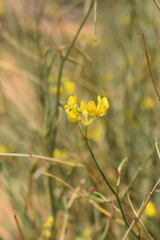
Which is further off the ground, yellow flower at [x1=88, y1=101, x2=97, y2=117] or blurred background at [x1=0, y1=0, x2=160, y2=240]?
yellow flower at [x1=88, y1=101, x2=97, y2=117]

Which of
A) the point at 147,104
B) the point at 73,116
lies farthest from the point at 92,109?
the point at 147,104

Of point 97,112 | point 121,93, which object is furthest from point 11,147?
point 97,112

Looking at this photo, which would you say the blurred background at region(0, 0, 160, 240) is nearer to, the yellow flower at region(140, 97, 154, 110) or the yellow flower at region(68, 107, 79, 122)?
the yellow flower at region(140, 97, 154, 110)

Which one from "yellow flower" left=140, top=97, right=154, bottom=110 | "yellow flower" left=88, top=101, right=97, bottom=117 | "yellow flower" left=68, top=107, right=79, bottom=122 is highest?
"yellow flower" left=68, top=107, right=79, bottom=122

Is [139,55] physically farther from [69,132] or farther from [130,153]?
[130,153]

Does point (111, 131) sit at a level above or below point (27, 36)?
below

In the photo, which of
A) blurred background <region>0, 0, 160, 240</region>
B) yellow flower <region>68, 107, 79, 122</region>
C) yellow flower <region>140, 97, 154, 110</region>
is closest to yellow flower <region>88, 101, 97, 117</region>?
yellow flower <region>68, 107, 79, 122</region>

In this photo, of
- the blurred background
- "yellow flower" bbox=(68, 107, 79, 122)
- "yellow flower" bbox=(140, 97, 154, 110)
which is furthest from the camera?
"yellow flower" bbox=(140, 97, 154, 110)

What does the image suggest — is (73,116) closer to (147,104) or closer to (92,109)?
(92,109)

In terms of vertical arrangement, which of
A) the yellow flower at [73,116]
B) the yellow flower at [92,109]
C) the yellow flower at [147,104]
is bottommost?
the yellow flower at [147,104]

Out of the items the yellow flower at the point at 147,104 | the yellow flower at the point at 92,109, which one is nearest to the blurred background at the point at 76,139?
the yellow flower at the point at 147,104

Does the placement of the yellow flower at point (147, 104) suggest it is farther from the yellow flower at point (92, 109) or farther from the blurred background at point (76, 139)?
the yellow flower at point (92, 109)
